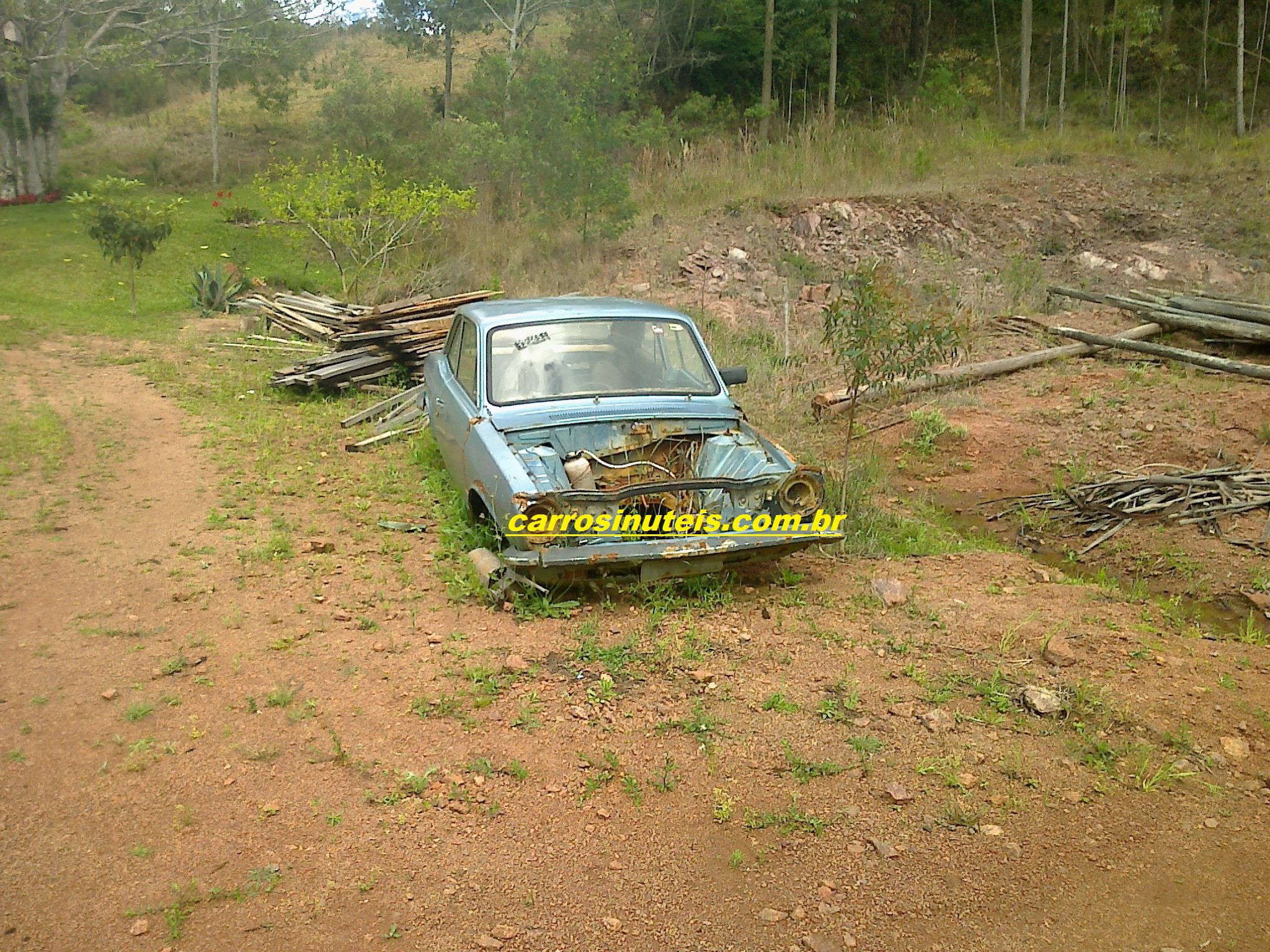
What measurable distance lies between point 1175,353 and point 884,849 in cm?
937

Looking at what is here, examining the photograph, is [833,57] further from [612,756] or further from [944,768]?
[612,756]

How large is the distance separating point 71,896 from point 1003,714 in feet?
11.7

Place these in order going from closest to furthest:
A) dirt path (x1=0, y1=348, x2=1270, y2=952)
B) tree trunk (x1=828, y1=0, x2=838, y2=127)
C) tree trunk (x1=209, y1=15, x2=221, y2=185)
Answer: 1. dirt path (x1=0, y1=348, x2=1270, y2=952)
2. tree trunk (x1=828, y1=0, x2=838, y2=127)
3. tree trunk (x1=209, y1=15, x2=221, y2=185)

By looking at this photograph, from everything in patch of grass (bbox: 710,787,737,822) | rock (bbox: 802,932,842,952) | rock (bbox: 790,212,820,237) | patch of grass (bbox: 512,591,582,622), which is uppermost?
rock (bbox: 790,212,820,237)

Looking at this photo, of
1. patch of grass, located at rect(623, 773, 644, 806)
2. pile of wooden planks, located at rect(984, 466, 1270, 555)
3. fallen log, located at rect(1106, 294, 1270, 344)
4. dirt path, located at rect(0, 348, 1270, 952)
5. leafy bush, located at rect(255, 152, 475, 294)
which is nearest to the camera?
dirt path, located at rect(0, 348, 1270, 952)

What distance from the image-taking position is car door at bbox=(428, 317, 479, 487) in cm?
665

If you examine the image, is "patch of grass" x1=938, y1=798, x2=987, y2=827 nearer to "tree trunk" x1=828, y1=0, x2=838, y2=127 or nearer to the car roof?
the car roof

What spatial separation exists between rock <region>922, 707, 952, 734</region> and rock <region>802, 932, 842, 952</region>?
1372 mm

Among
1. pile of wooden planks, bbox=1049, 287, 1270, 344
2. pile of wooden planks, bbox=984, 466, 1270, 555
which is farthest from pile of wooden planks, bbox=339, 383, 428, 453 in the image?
pile of wooden planks, bbox=1049, 287, 1270, 344

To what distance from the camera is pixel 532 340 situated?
6.82 m

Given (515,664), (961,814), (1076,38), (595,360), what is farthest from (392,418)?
(1076,38)

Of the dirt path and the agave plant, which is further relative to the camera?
the agave plant

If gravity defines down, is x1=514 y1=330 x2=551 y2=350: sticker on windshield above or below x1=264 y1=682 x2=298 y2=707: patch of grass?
above

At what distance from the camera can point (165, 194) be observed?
27.1 meters
